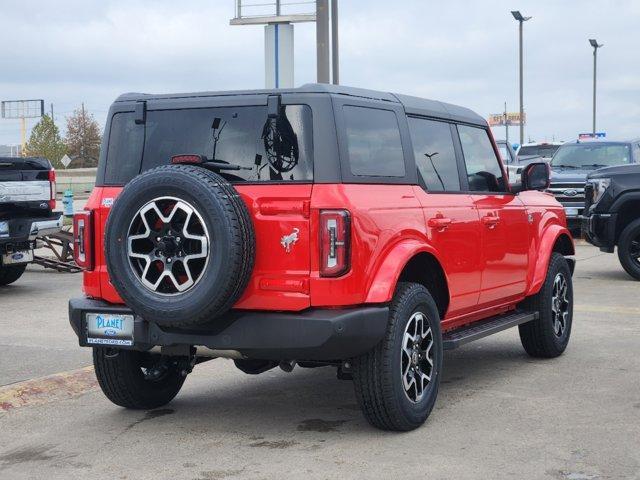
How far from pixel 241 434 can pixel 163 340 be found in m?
0.73

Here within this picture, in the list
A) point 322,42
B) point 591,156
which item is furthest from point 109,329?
point 591,156

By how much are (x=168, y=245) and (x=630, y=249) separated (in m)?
10.1

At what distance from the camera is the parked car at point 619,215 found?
1433 centimetres

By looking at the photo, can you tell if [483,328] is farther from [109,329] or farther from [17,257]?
[17,257]

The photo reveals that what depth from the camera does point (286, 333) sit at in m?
5.58

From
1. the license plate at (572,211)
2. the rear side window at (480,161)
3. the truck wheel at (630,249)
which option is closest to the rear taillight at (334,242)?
the rear side window at (480,161)

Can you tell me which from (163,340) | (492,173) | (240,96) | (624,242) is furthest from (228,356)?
(624,242)

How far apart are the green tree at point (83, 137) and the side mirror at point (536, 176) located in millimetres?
104617

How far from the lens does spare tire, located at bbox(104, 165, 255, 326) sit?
18.0 feet

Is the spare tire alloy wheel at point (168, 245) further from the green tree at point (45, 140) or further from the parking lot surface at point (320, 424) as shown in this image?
the green tree at point (45, 140)

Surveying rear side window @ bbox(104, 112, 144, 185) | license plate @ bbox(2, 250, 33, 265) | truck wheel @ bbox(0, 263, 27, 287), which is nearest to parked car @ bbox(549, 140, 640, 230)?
truck wheel @ bbox(0, 263, 27, 287)

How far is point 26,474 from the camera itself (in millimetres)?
5359

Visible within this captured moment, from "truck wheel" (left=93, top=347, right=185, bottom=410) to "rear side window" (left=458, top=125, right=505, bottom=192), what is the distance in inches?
92.6

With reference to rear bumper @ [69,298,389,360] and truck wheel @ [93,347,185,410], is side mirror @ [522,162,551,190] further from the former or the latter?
truck wheel @ [93,347,185,410]
